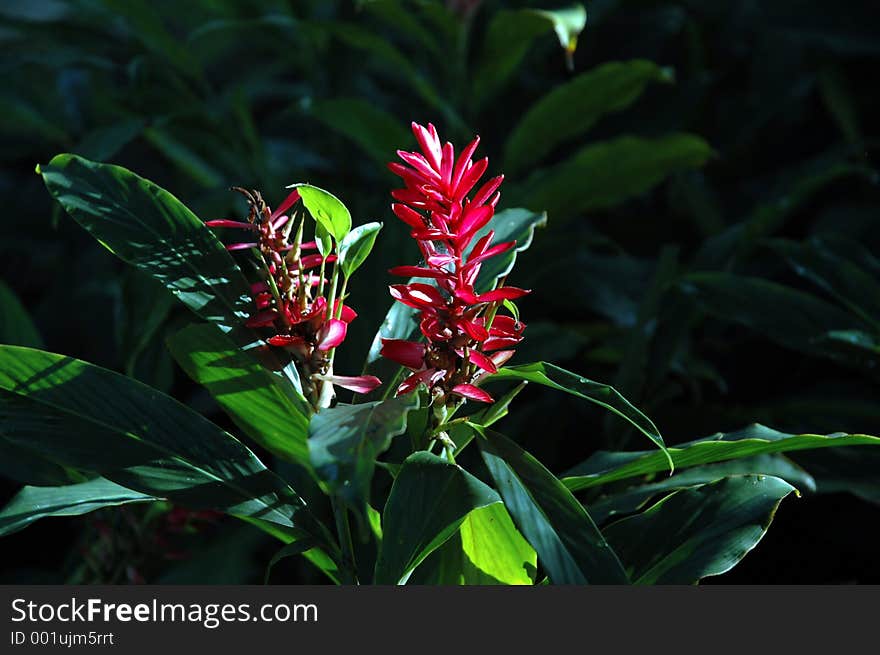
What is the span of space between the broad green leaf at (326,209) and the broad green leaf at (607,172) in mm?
589

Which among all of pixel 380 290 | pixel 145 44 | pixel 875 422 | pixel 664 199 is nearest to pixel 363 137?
pixel 380 290

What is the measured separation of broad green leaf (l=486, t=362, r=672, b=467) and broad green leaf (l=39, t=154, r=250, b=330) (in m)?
0.19

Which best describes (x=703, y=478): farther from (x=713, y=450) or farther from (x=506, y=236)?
(x=506, y=236)

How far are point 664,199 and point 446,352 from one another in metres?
1.13

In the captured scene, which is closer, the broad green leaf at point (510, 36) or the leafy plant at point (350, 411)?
the leafy plant at point (350, 411)

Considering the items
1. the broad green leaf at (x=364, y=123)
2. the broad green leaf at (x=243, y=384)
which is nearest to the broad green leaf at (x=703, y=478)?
the broad green leaf at (x=243, y=384)

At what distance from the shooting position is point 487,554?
0.66 meters

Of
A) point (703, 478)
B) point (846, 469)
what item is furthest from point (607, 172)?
point (703, 478)

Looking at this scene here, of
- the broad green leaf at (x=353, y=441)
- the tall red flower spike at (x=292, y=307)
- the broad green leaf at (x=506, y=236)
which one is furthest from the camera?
the broad green leaf at (x=506, y=236)

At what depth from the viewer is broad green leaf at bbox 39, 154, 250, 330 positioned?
0.62m

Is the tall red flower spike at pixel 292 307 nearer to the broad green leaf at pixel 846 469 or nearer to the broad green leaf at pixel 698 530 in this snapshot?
the broad green leaf at pixel 698 530

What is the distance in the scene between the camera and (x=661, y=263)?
1061 mm

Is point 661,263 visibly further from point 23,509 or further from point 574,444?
point 23,509

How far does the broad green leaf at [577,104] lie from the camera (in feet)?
3.88
